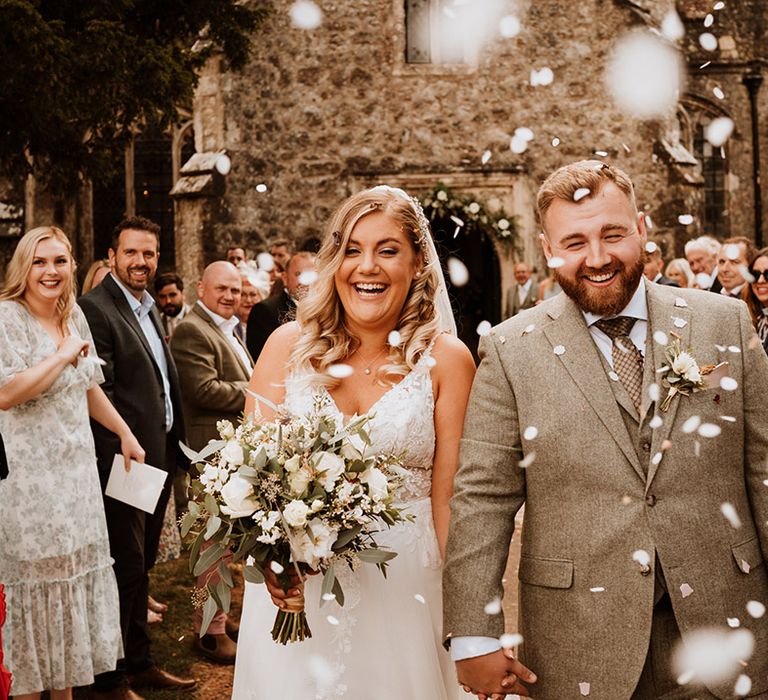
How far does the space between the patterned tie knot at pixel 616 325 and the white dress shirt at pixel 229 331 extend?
3733 mm

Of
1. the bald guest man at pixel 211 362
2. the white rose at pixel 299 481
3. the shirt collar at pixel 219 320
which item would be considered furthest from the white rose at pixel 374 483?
the shirt collar at pixel 219 320

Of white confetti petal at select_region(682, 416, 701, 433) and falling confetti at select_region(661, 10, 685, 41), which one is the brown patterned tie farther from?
falling confetti at select_region(661, 10, 685, 41)

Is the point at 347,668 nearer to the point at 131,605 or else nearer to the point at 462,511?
the point at 462,511

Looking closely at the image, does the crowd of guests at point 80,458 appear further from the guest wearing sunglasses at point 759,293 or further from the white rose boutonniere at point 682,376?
the guest wearing sunglasses at point 759,293

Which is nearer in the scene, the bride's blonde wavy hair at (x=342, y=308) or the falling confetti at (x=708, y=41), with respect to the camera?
the bride's blonde wavy hair at (x=342, y=308)

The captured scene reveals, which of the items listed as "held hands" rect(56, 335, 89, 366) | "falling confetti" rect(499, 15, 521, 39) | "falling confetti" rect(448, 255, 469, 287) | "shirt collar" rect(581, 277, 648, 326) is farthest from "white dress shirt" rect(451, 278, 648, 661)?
"falling confetti" rect(448, 255, 469, 287)

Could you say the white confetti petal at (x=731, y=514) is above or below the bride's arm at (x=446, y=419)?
below

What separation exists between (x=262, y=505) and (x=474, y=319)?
14243mm

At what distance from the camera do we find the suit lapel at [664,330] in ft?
8.25

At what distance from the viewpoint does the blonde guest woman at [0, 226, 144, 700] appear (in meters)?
4.15

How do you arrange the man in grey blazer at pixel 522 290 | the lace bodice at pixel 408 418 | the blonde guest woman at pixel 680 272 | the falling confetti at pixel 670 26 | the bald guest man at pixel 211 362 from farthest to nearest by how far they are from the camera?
the falling confetti at pixel 670 26 → the man in grey blazer at pixel 522 290 → the blonde guest woman at pixel 680 272 → the bald guest man at pixel 211 362 → the lace bodice at pixel 408 418

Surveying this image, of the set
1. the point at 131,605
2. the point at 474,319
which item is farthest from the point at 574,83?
the point at 131,605

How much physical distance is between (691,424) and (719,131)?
68.6 feet

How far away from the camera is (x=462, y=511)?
265 cm
